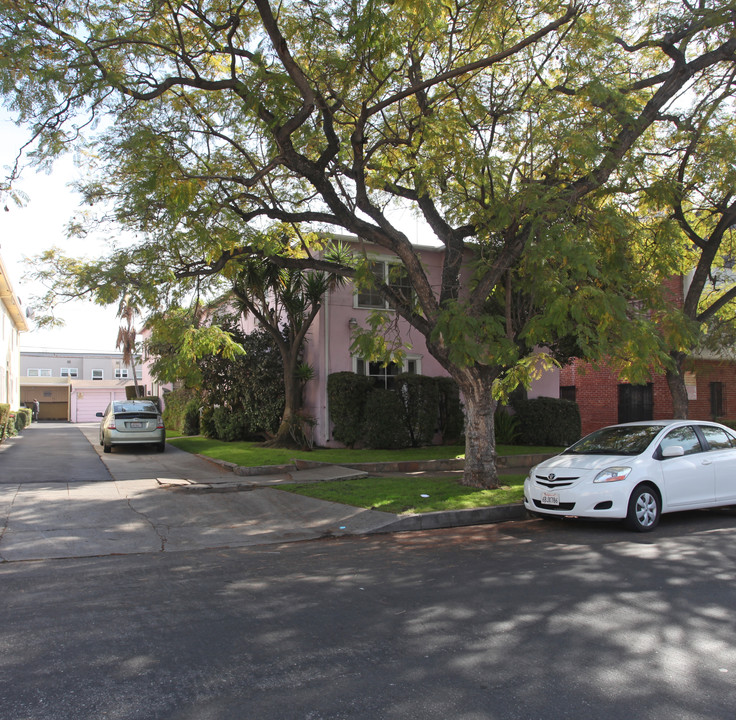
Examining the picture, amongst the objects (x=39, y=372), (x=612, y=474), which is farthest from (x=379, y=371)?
(x=39, y=372)

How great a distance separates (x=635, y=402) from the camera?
24.5 metres

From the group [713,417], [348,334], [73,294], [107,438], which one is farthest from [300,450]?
[713,417]

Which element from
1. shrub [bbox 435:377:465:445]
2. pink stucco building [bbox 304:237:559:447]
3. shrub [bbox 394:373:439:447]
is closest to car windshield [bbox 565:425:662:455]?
shrub [bbox 394:373:439:447]

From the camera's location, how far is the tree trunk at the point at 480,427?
37.3 feet

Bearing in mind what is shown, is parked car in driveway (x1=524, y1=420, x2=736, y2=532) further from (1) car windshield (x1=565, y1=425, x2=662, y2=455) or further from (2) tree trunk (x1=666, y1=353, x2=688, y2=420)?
(2) tree trunk (x1=666, y1=353, x2=688, y2=420)

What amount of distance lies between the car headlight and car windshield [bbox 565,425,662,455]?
509 millimetres

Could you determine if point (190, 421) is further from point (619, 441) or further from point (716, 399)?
point (716, 399)

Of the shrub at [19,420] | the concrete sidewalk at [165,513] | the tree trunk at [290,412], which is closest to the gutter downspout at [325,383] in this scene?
the tree trunk at [290,412]

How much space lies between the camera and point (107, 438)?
17.9 m

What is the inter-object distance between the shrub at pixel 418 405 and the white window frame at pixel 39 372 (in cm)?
5101

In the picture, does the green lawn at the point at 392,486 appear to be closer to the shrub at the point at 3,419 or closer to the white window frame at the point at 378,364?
the white window frame at the point at 378,364

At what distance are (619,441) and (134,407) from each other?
1404 cm

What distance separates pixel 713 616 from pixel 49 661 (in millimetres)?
4735

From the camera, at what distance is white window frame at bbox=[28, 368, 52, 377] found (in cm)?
5816
